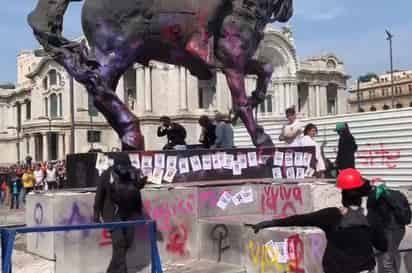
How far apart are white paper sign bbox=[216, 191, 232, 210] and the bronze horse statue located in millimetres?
1314

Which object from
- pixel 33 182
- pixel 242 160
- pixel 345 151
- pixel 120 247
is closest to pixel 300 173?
pixel 345 151

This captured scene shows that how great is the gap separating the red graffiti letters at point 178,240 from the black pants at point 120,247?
28.6 inches

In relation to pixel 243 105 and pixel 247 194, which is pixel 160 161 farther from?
pixel 243 105

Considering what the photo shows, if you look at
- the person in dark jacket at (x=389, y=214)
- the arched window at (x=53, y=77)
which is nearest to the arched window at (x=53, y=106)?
the arched window at (x=53, y=77)

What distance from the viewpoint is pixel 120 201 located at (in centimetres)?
686

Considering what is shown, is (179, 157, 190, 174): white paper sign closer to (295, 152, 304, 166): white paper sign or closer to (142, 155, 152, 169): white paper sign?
(142, 155, 152, 169): white paper sign

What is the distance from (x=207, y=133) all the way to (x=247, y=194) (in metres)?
1.88

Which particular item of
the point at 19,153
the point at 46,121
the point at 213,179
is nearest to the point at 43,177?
the point at 213,179

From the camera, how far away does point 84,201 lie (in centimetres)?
745

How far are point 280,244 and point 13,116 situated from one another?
96979 millimetres

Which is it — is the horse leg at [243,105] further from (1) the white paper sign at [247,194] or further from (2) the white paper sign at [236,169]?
(1) the white paper sign at [247,194]

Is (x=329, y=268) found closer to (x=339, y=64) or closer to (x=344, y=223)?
(x=344, y=223)

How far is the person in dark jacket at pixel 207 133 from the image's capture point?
10.0 m

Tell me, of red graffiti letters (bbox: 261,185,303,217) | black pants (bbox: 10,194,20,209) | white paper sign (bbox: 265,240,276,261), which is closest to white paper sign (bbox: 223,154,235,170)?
red graffiti letters (bbox: 261,185,303,217)
